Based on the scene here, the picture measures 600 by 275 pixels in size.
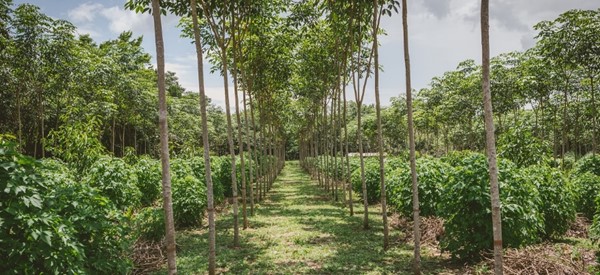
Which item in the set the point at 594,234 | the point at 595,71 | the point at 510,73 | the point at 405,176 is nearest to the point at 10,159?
the point at 594,234

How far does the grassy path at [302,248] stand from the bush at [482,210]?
0.88 metres

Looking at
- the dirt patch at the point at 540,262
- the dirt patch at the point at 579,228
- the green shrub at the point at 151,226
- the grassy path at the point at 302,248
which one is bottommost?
the grassy path at the point at 302,248

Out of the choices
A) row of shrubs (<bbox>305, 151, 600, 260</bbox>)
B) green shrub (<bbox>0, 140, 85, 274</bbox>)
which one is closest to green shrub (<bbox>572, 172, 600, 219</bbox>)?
row of shrubs (<bbox>305, 151, 600, 260</bbox>)

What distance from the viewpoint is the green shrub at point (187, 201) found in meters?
12.1

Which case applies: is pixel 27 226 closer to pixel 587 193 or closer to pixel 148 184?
pixel 148 184

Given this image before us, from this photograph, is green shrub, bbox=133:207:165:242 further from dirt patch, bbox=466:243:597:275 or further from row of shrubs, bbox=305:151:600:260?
dirt patch, bbox=466:243:597:275

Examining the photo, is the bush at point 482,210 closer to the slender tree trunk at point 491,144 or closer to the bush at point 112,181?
the slender tree trunk at point 491,144

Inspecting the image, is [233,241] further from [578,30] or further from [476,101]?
[476,101]

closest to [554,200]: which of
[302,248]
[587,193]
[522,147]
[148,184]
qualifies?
[587,193]

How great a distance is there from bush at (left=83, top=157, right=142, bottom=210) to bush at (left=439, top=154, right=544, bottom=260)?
8.07 m

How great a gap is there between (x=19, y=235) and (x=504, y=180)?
25.1 ft

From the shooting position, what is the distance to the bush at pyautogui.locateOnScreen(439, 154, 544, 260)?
6.86 metres

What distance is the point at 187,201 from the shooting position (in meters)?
12.0

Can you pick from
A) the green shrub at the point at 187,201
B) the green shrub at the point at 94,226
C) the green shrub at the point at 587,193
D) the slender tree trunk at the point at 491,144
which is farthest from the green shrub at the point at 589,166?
the green shrub at the point at 94,226
